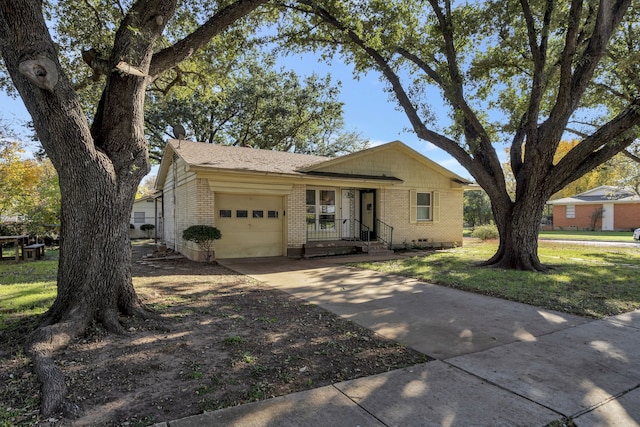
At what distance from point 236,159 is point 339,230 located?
5040 millimetres

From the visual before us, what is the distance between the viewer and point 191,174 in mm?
12227

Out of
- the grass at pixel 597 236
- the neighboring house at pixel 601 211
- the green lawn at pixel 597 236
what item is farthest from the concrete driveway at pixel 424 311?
the neighboring house at pixel 601 211

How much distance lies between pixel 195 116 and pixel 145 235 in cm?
945

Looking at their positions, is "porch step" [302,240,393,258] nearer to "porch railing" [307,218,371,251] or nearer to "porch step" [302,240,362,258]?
"porch step" [302,240,362,258]

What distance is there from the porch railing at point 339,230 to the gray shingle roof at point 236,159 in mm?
2499

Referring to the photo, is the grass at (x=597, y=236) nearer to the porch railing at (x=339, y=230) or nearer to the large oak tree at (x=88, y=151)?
the porch railing at (x=339, y=230)

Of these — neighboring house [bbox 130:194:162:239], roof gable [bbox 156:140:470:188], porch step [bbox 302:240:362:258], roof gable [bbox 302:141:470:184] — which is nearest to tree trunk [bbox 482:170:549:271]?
porch step [bbox 302:240:362:258]

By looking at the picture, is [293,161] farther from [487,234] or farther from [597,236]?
[597,236]

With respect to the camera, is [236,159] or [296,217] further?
[296,217]

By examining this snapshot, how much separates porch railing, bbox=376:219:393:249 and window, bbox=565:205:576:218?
3251 cm

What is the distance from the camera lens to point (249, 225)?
12938 millimetres

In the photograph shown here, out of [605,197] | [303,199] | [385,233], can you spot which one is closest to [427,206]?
[385,233]

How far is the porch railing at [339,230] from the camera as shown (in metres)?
14.3

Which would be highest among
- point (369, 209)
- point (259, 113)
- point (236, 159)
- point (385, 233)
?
point (259, 113)
